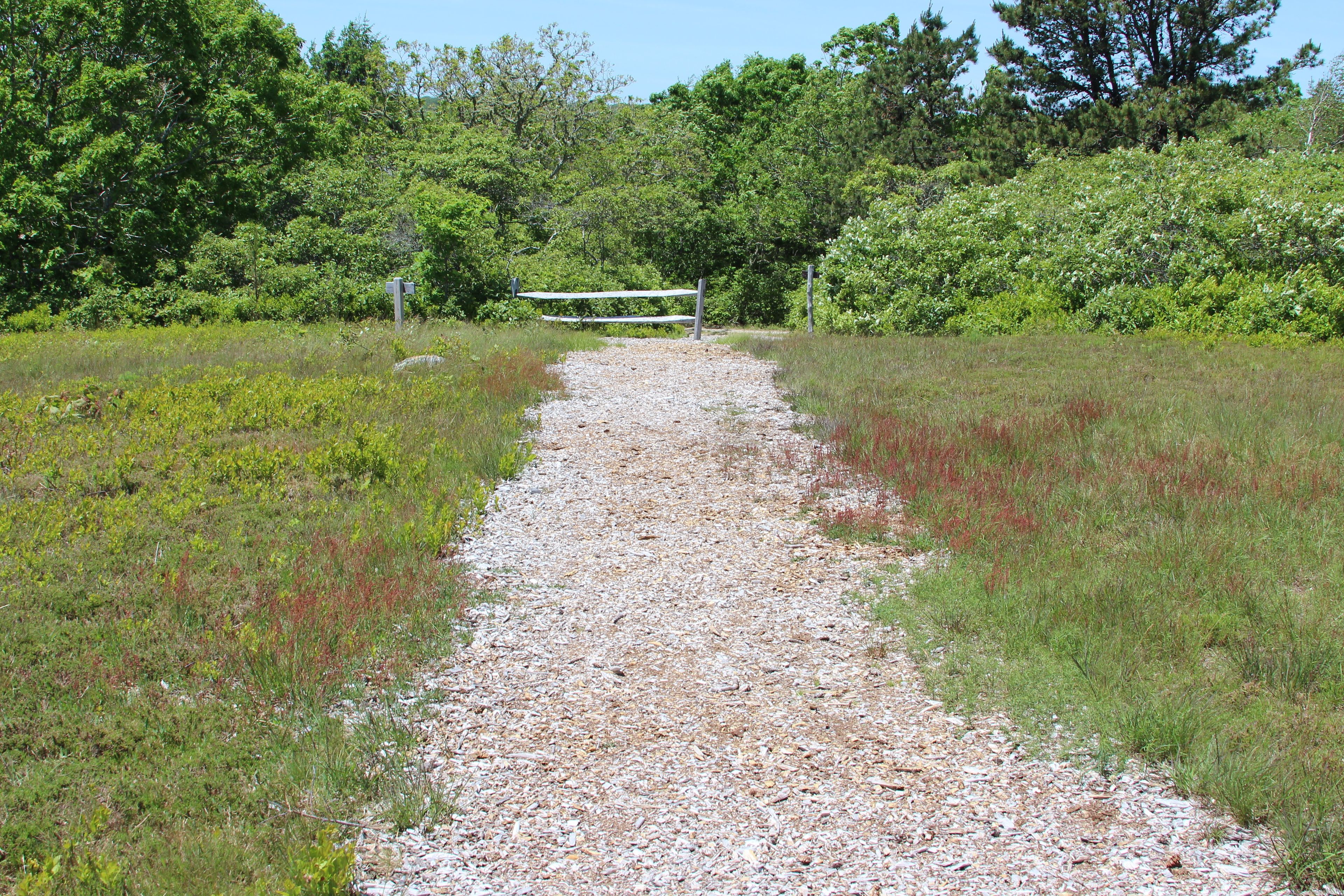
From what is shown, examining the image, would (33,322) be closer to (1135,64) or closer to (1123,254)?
(1123,254)

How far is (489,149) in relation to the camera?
28156 mm

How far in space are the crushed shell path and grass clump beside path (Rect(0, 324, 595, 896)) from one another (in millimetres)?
356

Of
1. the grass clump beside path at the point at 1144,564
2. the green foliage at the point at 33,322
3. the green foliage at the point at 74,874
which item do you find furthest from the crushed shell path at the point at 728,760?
the green foliage at the point at 33,322

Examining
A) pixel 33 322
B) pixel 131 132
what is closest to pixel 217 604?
pixel 33 322

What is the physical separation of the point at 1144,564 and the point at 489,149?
24.9m

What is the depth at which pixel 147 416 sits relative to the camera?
10.3m

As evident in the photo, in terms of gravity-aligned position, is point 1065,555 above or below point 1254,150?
below

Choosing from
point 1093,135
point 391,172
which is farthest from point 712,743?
point 1093,135

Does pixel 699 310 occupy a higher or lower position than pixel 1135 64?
lower

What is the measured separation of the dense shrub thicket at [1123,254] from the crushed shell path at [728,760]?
44.4ft

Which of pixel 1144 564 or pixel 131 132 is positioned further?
pixel 131 132

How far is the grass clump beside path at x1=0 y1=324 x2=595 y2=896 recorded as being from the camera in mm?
4090

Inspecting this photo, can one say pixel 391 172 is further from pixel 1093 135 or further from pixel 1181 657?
pixel 1181 657

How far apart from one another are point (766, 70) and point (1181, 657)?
1648 inches
